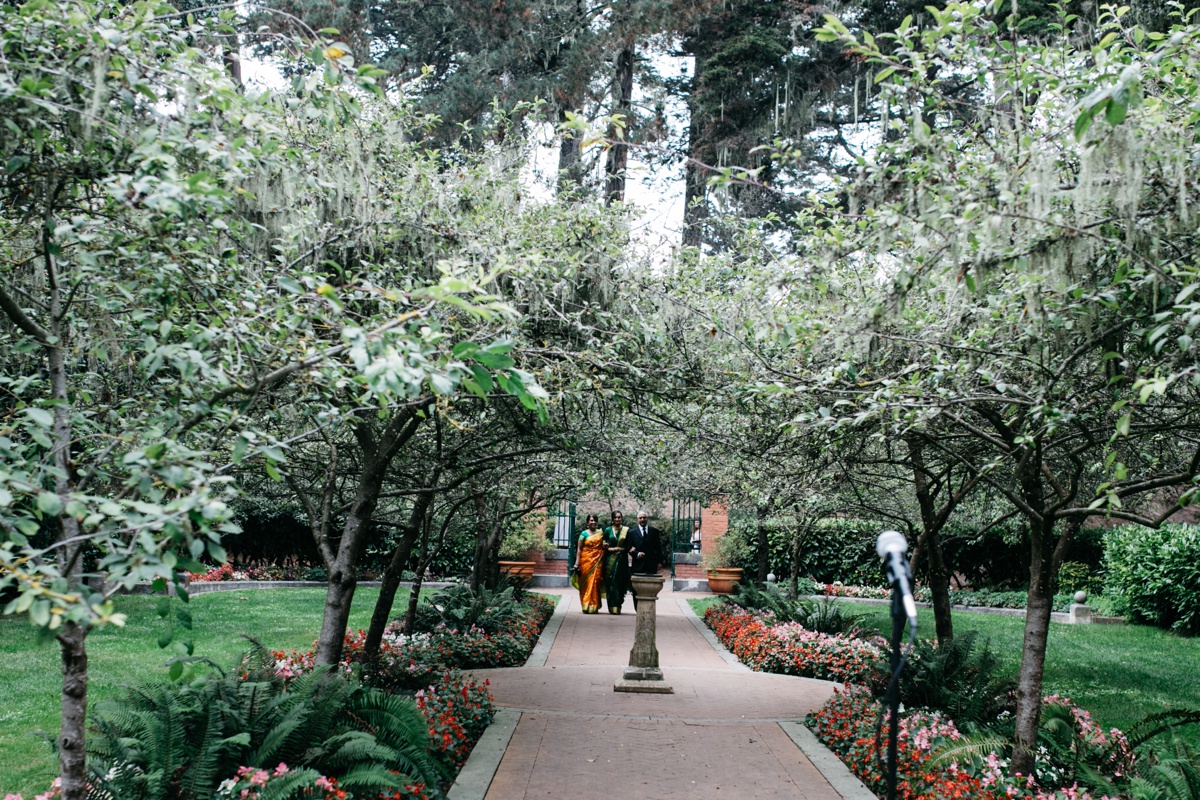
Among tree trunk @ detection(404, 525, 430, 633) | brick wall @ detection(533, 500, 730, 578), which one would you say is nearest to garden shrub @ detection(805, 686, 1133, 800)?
tree trunk @ detection(404, 525, 430, 633)

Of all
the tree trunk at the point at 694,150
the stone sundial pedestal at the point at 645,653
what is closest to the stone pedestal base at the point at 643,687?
the stone sundial pedestal at the point at 645,653

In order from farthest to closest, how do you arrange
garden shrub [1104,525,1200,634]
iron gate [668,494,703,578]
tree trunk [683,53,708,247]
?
iron gate [668,494,703,578], tree trunk [683,53,708,247], garden shrub [1104,525,1200,634]

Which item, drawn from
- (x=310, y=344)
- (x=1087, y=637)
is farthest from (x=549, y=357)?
(x=1087, y=637)

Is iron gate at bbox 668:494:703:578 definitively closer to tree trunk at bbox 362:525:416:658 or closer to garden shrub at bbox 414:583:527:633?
garden shrub at bbox 414:583:527:633

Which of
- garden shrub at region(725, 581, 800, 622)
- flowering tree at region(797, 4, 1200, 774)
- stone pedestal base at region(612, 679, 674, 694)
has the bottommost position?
stone pedestal base at region(612, 679, 674, 694)

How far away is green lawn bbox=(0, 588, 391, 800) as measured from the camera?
616 centimetres

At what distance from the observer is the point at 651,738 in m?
7.51

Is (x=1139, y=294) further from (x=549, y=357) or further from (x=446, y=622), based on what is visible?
(x=446, y=622)

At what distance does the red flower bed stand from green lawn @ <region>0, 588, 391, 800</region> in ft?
19.7

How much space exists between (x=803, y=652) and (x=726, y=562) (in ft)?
39.0

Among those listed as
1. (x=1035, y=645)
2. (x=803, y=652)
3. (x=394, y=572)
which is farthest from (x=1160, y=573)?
(x=394, y=572)

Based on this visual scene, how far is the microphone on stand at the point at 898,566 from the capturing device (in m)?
2.59

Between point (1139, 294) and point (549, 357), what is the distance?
3.50 m

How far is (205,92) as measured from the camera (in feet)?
12.5
